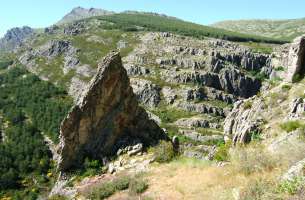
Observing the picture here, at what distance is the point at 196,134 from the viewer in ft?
613

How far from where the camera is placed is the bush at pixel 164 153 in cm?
2992

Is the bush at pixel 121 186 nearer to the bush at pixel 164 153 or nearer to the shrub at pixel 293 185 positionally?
the bush at pixel 164 153

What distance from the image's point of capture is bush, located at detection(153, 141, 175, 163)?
29.9m

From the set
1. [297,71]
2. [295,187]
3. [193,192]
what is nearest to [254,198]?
[295,187]

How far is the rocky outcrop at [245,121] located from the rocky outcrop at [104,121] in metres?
6.39

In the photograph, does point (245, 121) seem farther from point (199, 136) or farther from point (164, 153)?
point (199, 136)

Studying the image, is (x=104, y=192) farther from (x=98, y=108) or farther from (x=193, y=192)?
(x=98, y=108)

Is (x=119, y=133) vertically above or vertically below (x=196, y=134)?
above

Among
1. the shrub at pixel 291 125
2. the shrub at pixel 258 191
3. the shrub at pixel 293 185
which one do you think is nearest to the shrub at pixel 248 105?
the shrub at pixel 291 125

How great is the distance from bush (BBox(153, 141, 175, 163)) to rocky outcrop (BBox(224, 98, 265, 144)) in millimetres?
4683

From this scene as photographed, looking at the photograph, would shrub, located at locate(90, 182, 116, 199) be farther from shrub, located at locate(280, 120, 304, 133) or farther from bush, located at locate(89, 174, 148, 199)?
shrub, located at locate(280, 120, 304, 133)

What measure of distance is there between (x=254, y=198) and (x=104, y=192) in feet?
45.9

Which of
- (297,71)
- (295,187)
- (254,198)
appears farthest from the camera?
(297,71)

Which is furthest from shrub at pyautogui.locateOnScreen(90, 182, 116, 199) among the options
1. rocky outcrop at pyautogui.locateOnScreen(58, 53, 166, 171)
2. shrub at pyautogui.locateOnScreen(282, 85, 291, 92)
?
shrub at pyautogui.locateOnScreen(282, 85, 291, 92)
